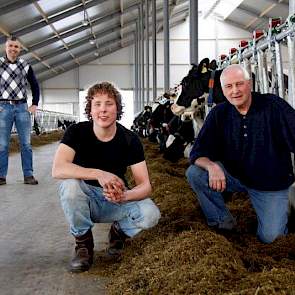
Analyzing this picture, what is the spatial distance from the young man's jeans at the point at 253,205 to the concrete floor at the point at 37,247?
68 cm

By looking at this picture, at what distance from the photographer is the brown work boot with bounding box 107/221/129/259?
2883 millimetres

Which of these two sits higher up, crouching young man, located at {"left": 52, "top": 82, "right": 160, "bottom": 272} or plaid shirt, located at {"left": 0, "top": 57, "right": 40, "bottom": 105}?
plaid shirt, located at {"left": 0, "top": 57, "right": 40, "bottom": 105}

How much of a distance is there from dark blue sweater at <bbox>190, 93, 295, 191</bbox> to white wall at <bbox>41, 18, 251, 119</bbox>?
27.0m

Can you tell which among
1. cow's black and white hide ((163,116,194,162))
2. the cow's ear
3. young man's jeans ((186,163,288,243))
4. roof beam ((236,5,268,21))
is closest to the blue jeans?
the cow's ear

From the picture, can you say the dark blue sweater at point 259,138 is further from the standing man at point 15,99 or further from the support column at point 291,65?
the standing man at point 15,99

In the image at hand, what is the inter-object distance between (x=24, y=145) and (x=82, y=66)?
27.1 metres

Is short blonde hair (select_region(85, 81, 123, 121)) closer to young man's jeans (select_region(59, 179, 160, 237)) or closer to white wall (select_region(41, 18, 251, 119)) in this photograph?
young man's jeans (select_region(59, 179, 160, 237))

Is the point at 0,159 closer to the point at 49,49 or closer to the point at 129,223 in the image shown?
the point at 129,223

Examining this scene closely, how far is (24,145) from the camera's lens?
5641mm

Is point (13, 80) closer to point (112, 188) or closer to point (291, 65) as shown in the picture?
point (291, 65)

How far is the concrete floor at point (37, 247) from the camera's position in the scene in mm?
2469

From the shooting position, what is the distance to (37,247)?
3.14 metres

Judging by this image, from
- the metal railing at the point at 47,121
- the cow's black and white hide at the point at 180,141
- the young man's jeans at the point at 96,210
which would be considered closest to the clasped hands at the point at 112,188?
the young man's jeans at the point at 96,210

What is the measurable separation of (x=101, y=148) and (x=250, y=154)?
2.91ft
